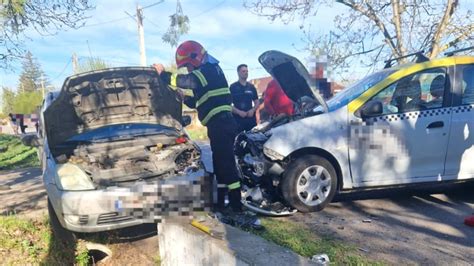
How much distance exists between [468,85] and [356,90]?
1.23 m

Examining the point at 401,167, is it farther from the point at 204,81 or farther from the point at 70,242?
the point at 70,242

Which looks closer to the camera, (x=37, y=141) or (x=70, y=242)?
(x=70, y=242)

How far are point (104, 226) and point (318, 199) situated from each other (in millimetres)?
2245

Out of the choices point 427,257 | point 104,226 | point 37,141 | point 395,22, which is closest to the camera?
point 427,257

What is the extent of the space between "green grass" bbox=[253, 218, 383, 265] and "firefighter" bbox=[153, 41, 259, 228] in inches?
15.5

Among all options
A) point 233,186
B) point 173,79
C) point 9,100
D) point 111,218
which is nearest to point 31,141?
point 111,218

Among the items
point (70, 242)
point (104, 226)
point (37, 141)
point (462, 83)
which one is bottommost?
point (70, 242)

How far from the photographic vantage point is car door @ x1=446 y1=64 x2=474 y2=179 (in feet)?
14.5

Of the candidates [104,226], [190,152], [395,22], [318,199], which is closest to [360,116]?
[318,199]

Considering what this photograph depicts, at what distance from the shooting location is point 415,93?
447cm

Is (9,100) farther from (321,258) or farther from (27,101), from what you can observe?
(321,258)

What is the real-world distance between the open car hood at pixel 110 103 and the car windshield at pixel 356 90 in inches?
83.7

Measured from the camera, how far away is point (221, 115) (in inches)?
163

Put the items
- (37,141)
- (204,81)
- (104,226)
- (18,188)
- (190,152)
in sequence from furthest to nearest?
(18,188) < (37,141) < (190,152) < (204,81) < (104,226)
